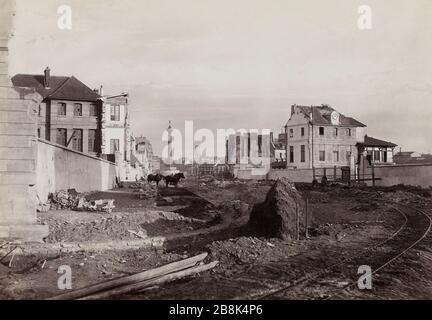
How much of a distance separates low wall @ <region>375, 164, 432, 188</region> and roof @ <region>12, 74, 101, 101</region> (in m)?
26.5

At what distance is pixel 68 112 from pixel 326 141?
1184 inches

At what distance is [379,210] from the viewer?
789 inches

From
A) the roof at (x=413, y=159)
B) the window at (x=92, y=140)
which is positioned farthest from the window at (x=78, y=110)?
the roof at (x=413, y=159)

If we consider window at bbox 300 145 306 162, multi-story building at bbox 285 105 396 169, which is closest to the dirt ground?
multi-story building at bbox 285 105 396 169

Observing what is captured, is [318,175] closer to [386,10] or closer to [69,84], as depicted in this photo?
[69,84]

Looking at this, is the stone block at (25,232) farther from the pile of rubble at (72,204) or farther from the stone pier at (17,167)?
the pile of rubble at (72,204)

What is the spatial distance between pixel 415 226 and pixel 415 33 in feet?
25.7

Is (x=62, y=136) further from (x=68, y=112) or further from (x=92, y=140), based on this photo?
(x=92, y=140)

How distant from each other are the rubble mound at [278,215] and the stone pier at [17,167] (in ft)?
21.4

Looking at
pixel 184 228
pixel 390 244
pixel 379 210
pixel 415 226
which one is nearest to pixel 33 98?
pixel 184 228

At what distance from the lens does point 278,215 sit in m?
12.7

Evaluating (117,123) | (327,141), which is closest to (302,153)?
(327,141)

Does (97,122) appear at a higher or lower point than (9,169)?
higher

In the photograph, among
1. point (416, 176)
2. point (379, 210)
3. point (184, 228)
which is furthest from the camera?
point (416, 176)
